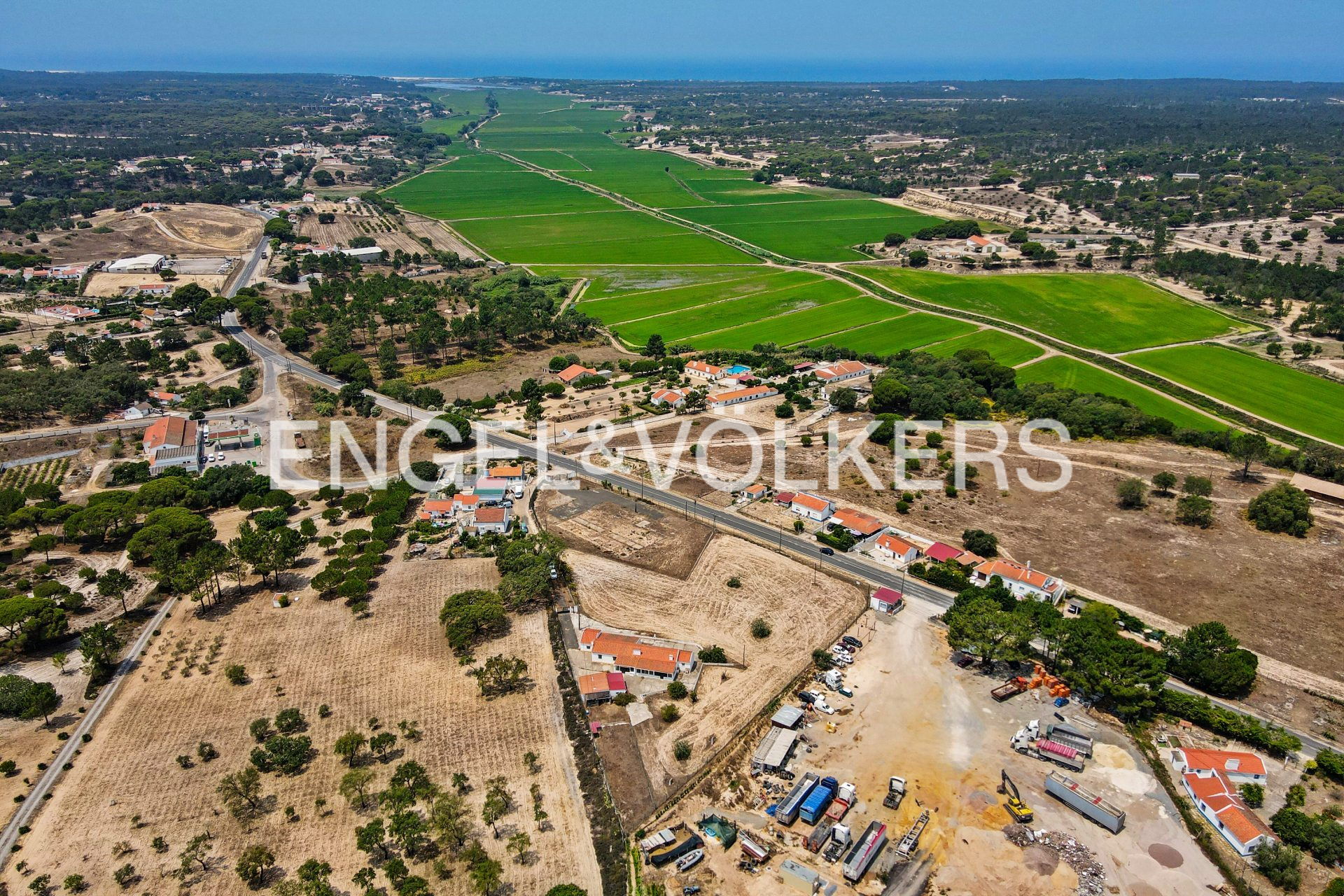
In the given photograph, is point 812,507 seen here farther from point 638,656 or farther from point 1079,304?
point 1079,304

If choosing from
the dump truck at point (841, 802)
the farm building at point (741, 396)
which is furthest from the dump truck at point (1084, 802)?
the farm building at point (741, 396)

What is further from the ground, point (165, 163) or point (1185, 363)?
point (165, 163)

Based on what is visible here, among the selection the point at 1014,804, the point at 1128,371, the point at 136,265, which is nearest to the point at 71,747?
the point at 1014,804

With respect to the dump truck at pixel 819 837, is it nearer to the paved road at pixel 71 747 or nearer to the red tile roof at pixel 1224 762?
the red tile roof at pixel 1224 762

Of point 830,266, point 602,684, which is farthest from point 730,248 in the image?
point 602,684

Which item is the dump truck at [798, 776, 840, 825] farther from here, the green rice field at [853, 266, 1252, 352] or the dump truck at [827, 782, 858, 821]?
the green rice field at [853, 266, 1252, 352]

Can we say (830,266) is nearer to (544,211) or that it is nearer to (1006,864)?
(544,211)
